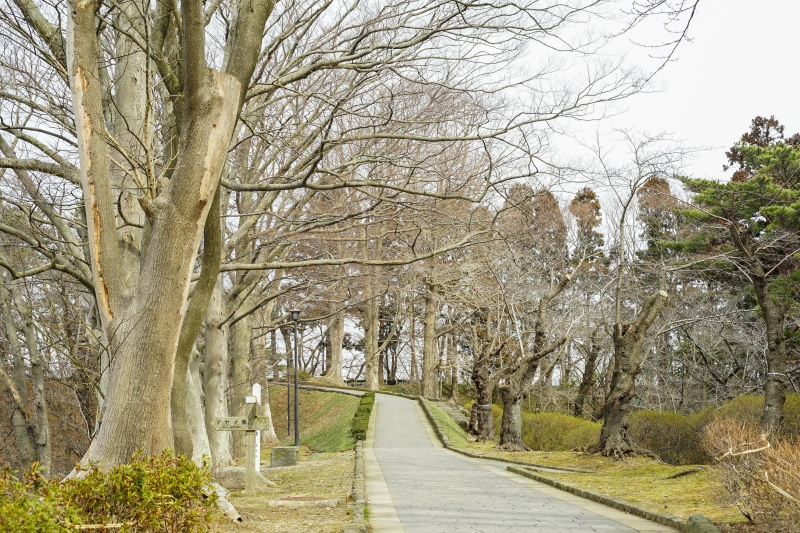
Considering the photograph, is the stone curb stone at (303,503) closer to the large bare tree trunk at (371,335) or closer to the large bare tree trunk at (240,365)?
the large bare tree trunk at (240,365)

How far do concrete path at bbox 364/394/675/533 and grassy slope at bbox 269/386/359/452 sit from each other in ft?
23.5

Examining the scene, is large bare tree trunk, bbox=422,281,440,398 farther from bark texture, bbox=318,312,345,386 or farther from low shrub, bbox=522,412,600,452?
low shrub, bbox=522,412,600,452

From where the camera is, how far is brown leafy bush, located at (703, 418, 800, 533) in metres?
6.65

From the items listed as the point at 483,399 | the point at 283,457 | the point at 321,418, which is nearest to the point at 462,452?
the point at 483,399

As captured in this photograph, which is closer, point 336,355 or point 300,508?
point 300,508

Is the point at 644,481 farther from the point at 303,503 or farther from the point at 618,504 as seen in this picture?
the point at 303,503

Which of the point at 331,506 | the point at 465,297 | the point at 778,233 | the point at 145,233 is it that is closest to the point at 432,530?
the point at 331,506

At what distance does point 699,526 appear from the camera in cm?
754

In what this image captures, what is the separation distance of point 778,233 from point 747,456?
1519 centimetres

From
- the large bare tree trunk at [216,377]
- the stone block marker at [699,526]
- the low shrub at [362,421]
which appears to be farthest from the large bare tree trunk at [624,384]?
the low shrub at [362,421]

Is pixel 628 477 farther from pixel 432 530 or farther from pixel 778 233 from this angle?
pixel 778 233

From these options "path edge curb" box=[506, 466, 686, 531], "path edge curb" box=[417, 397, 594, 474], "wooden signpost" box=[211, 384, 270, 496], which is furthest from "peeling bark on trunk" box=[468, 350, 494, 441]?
"wooden signpost" box=[211, 384, 270, 496]

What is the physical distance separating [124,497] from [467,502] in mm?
6997

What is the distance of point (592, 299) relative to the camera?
36812 millimetres
